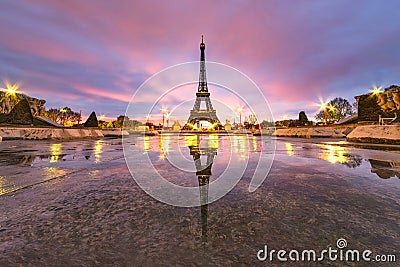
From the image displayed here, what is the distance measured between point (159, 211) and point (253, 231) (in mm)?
1391

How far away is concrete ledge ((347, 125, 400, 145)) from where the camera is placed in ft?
42.8

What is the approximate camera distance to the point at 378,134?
1456 centimetres

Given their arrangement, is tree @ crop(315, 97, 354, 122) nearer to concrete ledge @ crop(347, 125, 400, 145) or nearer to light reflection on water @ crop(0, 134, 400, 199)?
concrete ledge @ crop(347, 125, 400, 145)

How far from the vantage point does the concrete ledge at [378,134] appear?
42.8 ft

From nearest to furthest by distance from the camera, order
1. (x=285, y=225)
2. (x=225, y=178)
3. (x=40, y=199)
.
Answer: (x=285, y=225) → (x=40, y=199) → (x=225, y=178)

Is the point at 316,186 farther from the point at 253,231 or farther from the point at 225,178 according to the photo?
the point at 253,231

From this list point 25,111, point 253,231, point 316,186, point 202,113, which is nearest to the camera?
point 253,231

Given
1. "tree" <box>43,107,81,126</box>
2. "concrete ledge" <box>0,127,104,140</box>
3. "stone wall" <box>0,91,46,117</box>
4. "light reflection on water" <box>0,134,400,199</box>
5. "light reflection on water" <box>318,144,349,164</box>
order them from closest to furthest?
1. "light reflection on water" <box>0,134,400,199</box>
2. "light reflection on water" <box>318,144,349,164</box>
3. "concrete ledge" <box>0,127,104,140</box>
4. "stone wall" <box>0,91,46,117</box>
5. "tree" <box>43,107,81,126</box>

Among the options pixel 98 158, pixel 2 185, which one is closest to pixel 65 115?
pixel 98 158

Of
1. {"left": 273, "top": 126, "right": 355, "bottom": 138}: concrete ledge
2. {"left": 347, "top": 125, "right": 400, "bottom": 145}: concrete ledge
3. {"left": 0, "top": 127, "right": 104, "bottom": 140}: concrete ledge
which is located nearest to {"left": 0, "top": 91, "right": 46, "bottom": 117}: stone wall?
{"left": 0, "top": 127, "right": 104, "bottom": 140}: concrete ledge

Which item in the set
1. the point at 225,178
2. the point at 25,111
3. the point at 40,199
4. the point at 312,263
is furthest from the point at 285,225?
the point at 25,111

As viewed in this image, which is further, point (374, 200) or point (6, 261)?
point (374, 200)

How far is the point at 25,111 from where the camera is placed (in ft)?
81.4

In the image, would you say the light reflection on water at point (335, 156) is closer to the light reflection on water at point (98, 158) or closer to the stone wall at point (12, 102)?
the light reflection on water at point (98, 158)
